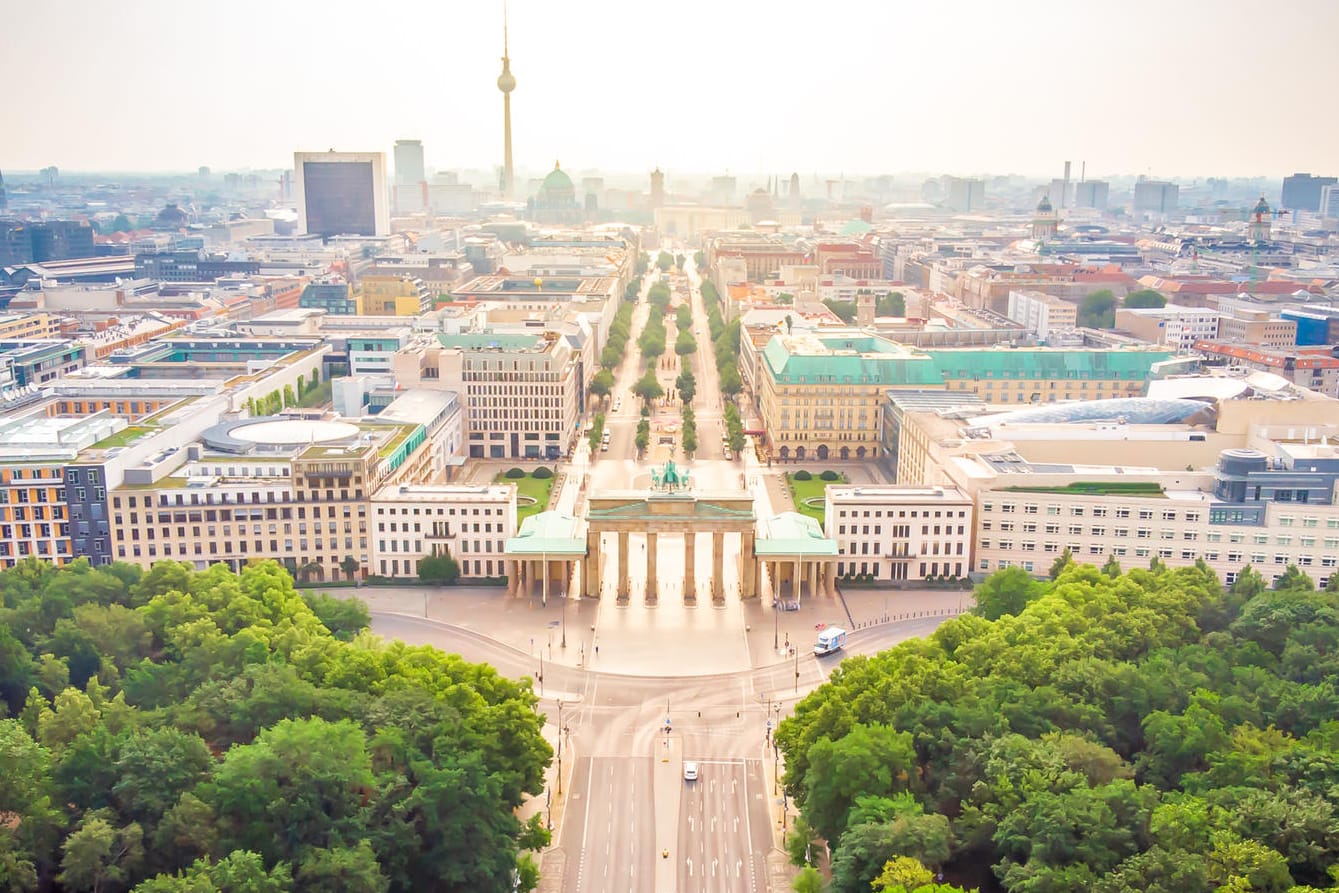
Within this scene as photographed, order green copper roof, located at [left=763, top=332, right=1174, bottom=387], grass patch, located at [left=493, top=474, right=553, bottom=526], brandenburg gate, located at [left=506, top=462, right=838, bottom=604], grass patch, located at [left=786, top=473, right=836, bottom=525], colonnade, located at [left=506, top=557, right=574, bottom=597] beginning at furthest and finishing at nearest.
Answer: green copper roof, located at [left=763, top=332, right=1174, bottom=387], grass patch, located at [left=786, top=473, right=836, bottom=525], grass patch, located at [left=493, top=474, right=553, bottom=526], colonnade, located at [left=506, top=557, right=574, bottom=597], brandenburg gate, located at [left=506, top=462, right=838, bottom=604]

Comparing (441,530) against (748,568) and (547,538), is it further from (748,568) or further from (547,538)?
(748,568)

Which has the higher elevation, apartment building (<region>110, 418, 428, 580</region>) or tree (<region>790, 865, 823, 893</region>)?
apartment building (<region>110, 418, 428, 580</region>)

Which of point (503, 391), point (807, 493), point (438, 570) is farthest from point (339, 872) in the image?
point (503, 391)

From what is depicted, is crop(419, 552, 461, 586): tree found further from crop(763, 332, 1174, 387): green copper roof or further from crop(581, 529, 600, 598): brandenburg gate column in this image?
crop(763, 332, 1174, 387): green copper roof

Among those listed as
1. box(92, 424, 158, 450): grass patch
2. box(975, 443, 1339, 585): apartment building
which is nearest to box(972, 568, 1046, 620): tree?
box(975, 443, 1339, 585): apartment building

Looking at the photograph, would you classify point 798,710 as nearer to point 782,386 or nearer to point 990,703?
point 990,703

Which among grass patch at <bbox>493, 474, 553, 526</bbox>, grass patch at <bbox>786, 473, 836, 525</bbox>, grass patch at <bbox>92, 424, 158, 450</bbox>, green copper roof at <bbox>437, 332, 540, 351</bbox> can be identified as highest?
green copper roof at <bbox>437, 332, 540, 351</bbox>

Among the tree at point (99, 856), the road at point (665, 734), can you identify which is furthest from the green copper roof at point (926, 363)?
the tree at point (99, 856)
